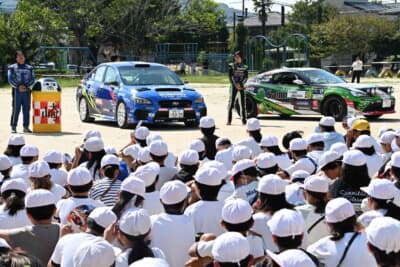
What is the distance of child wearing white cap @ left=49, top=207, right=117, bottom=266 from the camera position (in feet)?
15.2

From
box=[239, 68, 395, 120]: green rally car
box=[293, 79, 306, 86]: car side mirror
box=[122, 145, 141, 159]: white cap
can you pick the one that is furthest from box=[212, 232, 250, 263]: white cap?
box=[293, 79, 306, 86]: car side mirror

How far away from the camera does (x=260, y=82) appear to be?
2120 centimetres

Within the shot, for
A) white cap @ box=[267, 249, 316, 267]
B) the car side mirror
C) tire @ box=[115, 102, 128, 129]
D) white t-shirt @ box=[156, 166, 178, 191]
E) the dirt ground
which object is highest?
white cap @ box=[267, 249, 316, 267]

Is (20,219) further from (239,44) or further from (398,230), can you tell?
(239,44)

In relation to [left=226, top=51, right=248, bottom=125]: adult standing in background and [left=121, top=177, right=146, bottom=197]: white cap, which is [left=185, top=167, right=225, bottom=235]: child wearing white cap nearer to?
[left=121, top=177, right=146, bottom=197]: white cap

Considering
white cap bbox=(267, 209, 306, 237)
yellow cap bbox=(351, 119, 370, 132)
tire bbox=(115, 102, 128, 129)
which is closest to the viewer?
white cap bbox=(267, 209, 306, 237)

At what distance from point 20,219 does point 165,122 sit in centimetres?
1272

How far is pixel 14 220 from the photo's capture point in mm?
5957

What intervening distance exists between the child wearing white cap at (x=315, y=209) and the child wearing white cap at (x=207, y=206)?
631mm

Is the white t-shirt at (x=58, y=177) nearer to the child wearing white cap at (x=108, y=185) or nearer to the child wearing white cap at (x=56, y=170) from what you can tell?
the child wearing white cap at (x=56, y=170)

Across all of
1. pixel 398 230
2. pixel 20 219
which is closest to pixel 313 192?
pixel 398 230

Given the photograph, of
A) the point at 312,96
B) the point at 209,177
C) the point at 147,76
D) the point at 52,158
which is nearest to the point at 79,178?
the point at 209,177

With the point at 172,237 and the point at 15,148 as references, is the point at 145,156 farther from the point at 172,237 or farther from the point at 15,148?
the point at 172,237

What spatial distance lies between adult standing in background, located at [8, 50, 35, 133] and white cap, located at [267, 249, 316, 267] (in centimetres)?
1327
